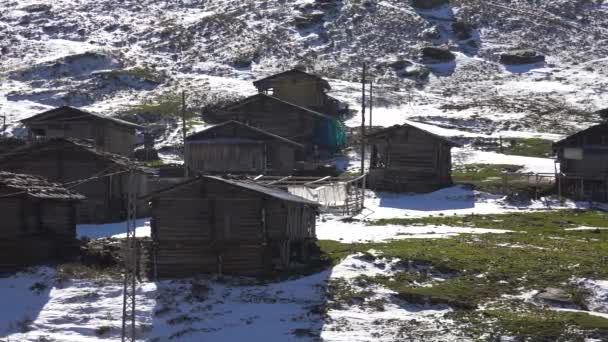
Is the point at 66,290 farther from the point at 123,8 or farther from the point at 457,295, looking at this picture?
the point at 123,8

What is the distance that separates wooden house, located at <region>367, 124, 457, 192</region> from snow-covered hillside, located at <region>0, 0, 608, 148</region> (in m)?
24.5

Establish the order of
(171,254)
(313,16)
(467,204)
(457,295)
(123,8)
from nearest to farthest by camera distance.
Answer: (457,295), (171,254), (467,204), (313,16), (123,8)

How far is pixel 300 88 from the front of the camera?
94.5m

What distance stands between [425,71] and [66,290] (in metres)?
85.6

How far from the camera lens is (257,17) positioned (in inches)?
5655

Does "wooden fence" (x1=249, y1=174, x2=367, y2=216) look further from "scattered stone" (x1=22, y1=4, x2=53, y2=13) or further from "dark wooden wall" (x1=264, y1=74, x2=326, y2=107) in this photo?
"scattered stone" (x1=22, y1=4, x2=53, y2=13)

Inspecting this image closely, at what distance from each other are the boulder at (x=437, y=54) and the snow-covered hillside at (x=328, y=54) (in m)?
1.03

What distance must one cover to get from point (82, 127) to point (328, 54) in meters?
62.9

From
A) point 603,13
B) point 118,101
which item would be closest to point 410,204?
point 118,101

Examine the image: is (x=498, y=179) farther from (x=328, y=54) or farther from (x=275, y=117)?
(x=328, y=54)

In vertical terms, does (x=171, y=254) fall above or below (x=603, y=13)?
below

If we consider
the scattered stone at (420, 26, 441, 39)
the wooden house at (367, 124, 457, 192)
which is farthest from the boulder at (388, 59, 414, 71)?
the wooden house at (367, 124, 457, 192)

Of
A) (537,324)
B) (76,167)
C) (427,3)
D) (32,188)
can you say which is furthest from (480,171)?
(427,3)

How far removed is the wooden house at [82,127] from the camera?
70625mm
